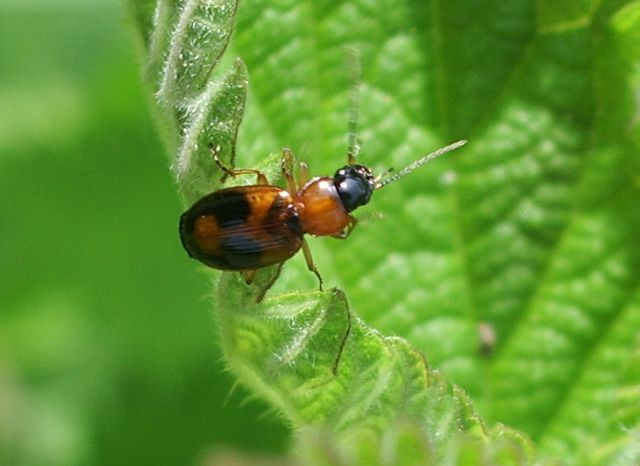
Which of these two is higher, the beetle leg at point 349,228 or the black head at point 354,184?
the black head at point 354,184

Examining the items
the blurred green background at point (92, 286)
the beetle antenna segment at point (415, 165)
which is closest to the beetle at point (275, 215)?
the beetle antenna segment at point (415, 165)

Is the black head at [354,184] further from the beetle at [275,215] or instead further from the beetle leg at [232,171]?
the beetle leg at [232,171]

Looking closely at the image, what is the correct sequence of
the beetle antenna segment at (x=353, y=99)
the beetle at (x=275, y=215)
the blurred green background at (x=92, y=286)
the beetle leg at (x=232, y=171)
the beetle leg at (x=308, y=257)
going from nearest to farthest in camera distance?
the beetle leg at (x=232, y=171) → the beetle at (x=275, y=215) → the beetle leg at (x=308, y=257) → the beetle antenna segment at (x=353, y=99) → the blurred green background at (x=92, y=286)

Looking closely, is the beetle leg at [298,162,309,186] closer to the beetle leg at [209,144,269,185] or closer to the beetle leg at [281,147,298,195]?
the beetle leg at [281,147,298,195]

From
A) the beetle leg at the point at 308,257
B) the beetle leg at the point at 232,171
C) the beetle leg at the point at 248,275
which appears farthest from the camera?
the beetle leg at the point at 308,257

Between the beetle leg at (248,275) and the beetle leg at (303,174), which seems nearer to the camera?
the beetle leg at (248,275)

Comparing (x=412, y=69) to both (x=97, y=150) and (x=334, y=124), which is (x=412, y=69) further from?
(x=97, y=150)

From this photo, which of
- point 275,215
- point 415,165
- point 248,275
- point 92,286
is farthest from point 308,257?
point 92,286

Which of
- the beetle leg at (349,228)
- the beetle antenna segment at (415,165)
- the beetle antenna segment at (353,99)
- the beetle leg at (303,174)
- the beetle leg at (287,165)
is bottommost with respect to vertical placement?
the beetle leg at (349,228)
